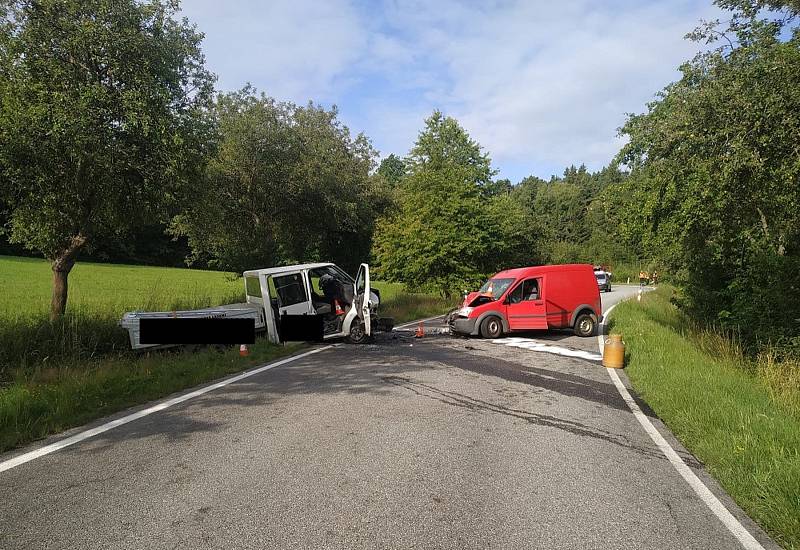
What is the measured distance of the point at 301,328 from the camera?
1144 cm

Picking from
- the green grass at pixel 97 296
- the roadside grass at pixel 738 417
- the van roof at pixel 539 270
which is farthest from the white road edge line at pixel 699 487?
the green grass at pixel 97 296

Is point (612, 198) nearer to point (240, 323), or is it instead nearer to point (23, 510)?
point (240, 323)

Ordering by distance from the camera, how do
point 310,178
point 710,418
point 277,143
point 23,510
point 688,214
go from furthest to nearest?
point 310,178 → point 277,143 → point 688,214 → point 710,418 → point 23,510

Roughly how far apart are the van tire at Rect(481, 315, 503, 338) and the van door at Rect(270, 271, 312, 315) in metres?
4.94

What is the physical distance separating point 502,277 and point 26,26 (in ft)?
40.1

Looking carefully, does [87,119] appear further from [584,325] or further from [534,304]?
[584,325]

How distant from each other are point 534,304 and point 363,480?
1095 cm

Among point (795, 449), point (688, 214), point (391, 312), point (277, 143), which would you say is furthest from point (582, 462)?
point (391, 312)

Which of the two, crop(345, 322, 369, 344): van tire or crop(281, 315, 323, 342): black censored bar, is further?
crop(345, 322, 369, 344): van tire

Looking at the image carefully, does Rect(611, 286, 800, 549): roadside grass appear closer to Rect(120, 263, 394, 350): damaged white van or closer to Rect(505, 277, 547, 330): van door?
Rect(505, 277, 547, 330): van door

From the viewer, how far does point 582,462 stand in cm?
468

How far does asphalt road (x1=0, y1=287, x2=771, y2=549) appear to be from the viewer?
3.26 m

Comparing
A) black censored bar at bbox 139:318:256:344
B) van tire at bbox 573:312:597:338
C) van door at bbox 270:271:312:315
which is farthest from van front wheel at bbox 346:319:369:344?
van tire at bbox 573:312:597:338

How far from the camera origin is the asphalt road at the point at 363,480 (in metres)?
3.26
